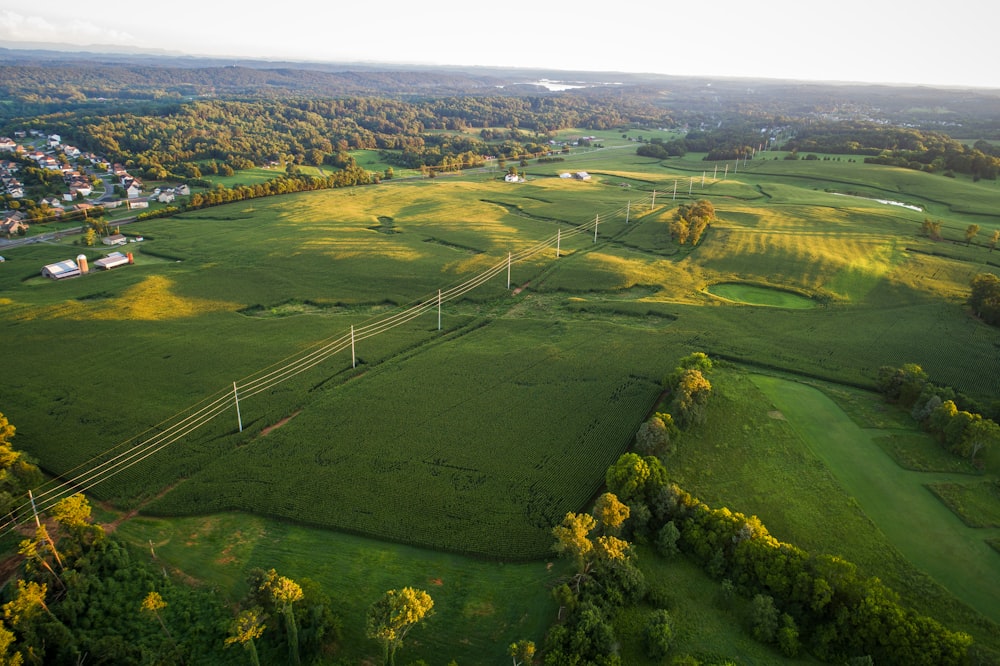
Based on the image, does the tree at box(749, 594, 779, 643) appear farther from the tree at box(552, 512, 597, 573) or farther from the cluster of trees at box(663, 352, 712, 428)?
the cluster of trees at box(663, 352, 712, 428)

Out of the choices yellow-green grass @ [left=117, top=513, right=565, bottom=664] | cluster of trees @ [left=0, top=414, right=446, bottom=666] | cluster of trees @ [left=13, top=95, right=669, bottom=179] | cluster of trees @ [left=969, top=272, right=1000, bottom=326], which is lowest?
yellow-green grass @ [left=117, top=513, right=565, bottom=664]

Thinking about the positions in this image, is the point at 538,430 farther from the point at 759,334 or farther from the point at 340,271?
the point at 340,271

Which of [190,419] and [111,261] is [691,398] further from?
[111,261]

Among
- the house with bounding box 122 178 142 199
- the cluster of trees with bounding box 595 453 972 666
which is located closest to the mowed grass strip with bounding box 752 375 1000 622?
the cluster of trees with bounding box 595 453 972 666

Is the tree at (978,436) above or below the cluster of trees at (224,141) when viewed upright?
below

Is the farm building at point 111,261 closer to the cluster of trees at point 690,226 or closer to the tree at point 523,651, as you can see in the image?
the tree at point 523,651

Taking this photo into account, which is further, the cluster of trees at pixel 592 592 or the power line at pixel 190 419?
the power line at pixel 190 419

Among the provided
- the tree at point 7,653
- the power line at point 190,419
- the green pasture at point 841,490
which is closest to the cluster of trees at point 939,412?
the green pasture at point 841,490
